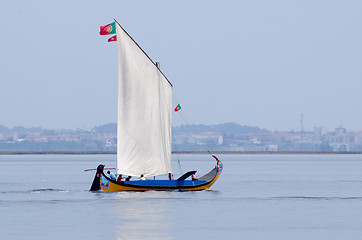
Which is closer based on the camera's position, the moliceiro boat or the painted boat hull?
the moliceiro boat

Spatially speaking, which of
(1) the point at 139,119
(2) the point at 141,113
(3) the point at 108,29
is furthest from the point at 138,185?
(3) the point at 108,29

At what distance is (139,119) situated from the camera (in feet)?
197

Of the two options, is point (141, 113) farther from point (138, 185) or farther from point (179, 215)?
point (179, 215)

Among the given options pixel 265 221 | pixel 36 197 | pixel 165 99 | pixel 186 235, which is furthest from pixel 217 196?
pixel 186 235

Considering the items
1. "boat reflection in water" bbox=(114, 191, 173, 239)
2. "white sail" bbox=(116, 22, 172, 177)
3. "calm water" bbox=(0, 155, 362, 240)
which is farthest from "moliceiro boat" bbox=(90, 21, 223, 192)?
"boat reflection in water" bbox=(114, 191, 173, 239)

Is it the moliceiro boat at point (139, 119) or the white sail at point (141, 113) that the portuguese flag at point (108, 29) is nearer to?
the moliceiro boat at point (139, 119)

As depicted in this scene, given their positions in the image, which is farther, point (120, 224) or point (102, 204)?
point (102, 204)

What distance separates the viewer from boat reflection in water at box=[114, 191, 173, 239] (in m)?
37.7

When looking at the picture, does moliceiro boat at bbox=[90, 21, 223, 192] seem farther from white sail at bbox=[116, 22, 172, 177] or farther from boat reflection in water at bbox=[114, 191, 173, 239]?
boat reflection in water at bbox=[114, 191, 173, 239]

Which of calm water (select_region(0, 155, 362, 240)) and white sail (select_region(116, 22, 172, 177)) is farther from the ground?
white sail (select_region(116, 22, 172, 177))

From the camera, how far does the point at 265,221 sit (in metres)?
43.8

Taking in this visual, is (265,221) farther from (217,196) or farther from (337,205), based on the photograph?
(217,196)

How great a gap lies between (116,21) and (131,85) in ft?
16.5

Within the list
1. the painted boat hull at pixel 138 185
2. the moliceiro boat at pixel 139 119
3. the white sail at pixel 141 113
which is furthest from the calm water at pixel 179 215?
the white sail at pixel 141 113
